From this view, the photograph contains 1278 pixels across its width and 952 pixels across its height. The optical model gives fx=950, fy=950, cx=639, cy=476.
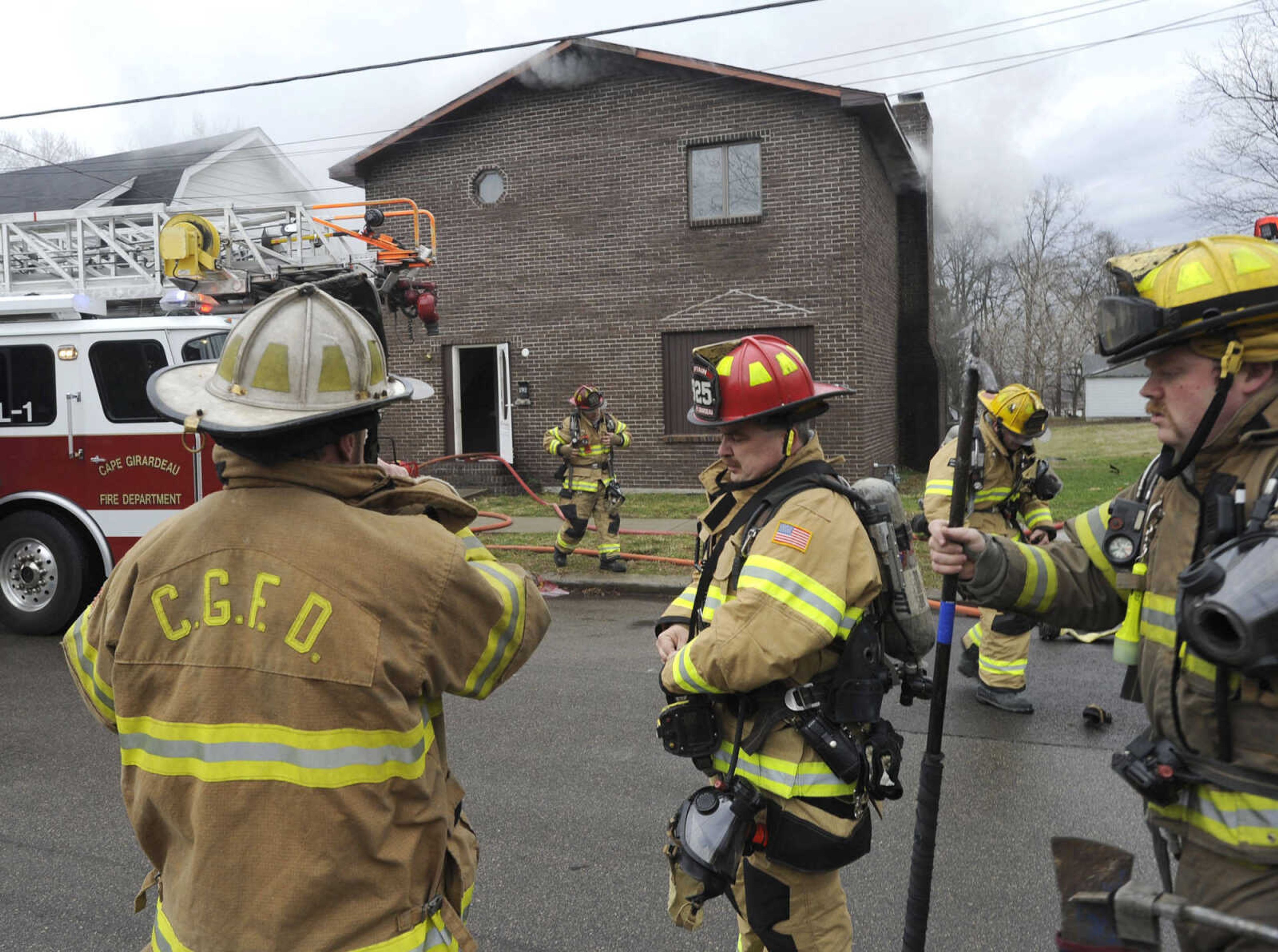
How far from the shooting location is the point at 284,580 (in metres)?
1.53

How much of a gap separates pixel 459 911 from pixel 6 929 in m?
2.42

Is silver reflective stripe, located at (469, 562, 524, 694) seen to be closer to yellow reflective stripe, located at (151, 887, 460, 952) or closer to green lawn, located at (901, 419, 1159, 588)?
yellow reflective stripe, located at (151, 887, 460, 952)

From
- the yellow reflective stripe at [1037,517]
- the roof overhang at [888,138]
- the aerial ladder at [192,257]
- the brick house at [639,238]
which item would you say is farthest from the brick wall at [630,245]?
the yellow reflective stripe at [1037,517]

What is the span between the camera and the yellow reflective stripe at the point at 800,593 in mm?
2170

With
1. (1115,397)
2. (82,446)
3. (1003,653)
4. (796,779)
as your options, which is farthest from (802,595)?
(1115,397)

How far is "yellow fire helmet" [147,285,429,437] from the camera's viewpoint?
1600 mm

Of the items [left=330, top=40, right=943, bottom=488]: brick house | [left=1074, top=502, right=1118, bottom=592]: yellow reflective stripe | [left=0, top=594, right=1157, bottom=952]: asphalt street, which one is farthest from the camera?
[left=330, top=40, right=943, bottom=488]: brick house

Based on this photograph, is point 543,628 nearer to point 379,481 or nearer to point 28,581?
point 379,481

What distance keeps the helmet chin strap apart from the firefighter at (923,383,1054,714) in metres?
3.25

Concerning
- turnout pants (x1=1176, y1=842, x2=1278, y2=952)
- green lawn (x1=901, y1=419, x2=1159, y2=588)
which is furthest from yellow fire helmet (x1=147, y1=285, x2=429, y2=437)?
green lawn (x1=901, y1=419, x2=1159, y2=588)

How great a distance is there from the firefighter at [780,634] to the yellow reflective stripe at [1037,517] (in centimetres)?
376

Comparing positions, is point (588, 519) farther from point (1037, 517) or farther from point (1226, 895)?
point (1226, 895)

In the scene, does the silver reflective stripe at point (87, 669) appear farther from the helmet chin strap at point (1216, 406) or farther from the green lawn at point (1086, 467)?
the green lawn at point (1086, 467)

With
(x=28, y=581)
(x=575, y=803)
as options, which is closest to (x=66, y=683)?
(x=28, y=581)
